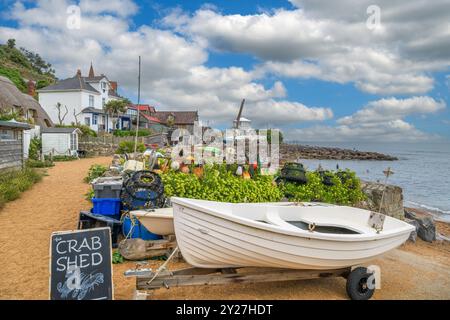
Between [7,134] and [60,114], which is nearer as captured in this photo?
[7,134]

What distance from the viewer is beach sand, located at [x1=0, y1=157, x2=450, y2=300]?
542 cm

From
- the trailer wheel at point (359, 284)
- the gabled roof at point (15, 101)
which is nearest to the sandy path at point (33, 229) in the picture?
the trailer wheel at point (359, 284)

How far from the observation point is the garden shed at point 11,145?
14.7 m

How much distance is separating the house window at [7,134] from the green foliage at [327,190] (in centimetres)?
1202

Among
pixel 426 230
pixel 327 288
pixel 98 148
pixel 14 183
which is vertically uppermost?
pixel 98 148

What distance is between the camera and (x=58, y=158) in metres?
26.4

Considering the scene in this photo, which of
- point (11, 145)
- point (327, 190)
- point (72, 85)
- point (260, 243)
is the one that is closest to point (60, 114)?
point (72, 85)

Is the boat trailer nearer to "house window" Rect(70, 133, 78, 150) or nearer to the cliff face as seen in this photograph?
the cliff face

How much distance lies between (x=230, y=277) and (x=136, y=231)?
312cm

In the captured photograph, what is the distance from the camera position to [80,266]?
439cm

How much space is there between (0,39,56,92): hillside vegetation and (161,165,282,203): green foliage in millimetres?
47739

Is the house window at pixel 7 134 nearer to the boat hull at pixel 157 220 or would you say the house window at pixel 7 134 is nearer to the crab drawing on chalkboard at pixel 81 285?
the boat hull at pixel 157 220

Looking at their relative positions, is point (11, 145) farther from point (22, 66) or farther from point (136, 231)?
point (22, 66)
